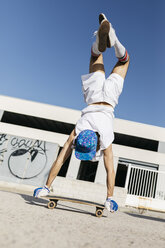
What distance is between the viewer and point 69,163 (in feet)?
52.6

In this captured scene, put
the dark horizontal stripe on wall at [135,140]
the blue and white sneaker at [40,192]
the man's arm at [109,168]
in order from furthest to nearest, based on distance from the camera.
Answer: the dark horizontal stripe on wall at [135,140] → the man's arm at [109,168] → the blue and white sneaker at [40,192]

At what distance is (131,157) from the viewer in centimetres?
1667

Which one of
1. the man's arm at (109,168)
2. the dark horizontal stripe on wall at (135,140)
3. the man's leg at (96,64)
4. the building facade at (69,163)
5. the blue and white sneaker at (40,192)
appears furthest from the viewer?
the dark horizontal stripe on wall at (135,140)

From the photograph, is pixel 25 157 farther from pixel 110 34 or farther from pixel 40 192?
pixel 110 34

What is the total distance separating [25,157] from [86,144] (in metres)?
11.2

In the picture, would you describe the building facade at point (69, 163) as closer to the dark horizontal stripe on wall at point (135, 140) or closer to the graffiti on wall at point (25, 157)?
the graffiti on wall at point (25, 157)

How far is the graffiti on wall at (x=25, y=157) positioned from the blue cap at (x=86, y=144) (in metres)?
10.4

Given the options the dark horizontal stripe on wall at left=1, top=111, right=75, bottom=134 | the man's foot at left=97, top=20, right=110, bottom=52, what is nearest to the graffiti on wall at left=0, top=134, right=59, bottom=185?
the dark horizontal stripe on wall at left=1, top=111, right=75, bottom=134

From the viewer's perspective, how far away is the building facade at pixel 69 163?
29.1 ft

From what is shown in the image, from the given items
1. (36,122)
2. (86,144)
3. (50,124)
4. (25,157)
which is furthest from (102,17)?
(36,122)

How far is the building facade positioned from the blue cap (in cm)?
715

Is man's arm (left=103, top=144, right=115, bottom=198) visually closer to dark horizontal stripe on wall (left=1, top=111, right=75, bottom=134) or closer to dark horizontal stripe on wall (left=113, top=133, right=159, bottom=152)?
dark horizontal stripe on wall (left=1, top=111, right=75, bottom=134)

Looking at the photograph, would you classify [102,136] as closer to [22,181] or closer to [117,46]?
[117,46]

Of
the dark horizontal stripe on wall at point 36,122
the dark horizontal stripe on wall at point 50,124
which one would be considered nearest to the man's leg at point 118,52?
the dark horizontal stripe on wall at point 50,124
